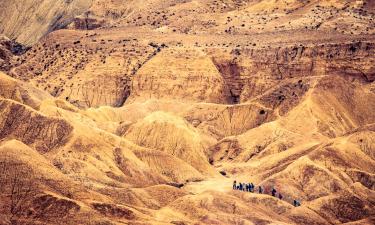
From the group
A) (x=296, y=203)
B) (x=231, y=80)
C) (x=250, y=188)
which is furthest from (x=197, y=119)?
(x=296, y=203)

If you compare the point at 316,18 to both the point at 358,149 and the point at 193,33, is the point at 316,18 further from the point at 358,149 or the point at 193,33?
the point at 358,149

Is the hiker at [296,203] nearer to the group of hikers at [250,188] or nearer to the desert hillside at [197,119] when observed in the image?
the desert hillside at [197,119]

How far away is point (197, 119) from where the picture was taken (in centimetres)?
16250

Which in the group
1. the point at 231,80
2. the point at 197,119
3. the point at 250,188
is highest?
the point at 231,80

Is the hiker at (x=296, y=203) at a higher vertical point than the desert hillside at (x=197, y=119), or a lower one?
lower

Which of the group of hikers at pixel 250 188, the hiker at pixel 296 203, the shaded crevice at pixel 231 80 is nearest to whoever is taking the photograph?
the hiker at pixel 296 203

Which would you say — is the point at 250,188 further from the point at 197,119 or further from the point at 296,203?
the point at 197,119

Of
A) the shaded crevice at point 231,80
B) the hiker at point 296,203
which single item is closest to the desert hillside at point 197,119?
the shaded crevice at point 231,80

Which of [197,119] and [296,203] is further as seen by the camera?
[197,119]

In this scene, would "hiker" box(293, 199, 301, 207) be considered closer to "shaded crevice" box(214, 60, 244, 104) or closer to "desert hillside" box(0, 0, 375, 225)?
"desert hillside" box(0, 0, 375, 225)

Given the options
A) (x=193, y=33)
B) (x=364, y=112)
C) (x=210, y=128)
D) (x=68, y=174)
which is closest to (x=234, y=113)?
(x=210, y=128)

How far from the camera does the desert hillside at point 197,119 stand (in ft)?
394

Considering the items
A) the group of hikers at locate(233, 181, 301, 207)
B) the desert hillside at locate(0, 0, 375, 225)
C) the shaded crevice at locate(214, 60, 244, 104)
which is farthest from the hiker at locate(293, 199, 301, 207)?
the shaded crevice at locate(214, 60, 244, 104)

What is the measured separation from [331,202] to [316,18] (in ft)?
208
